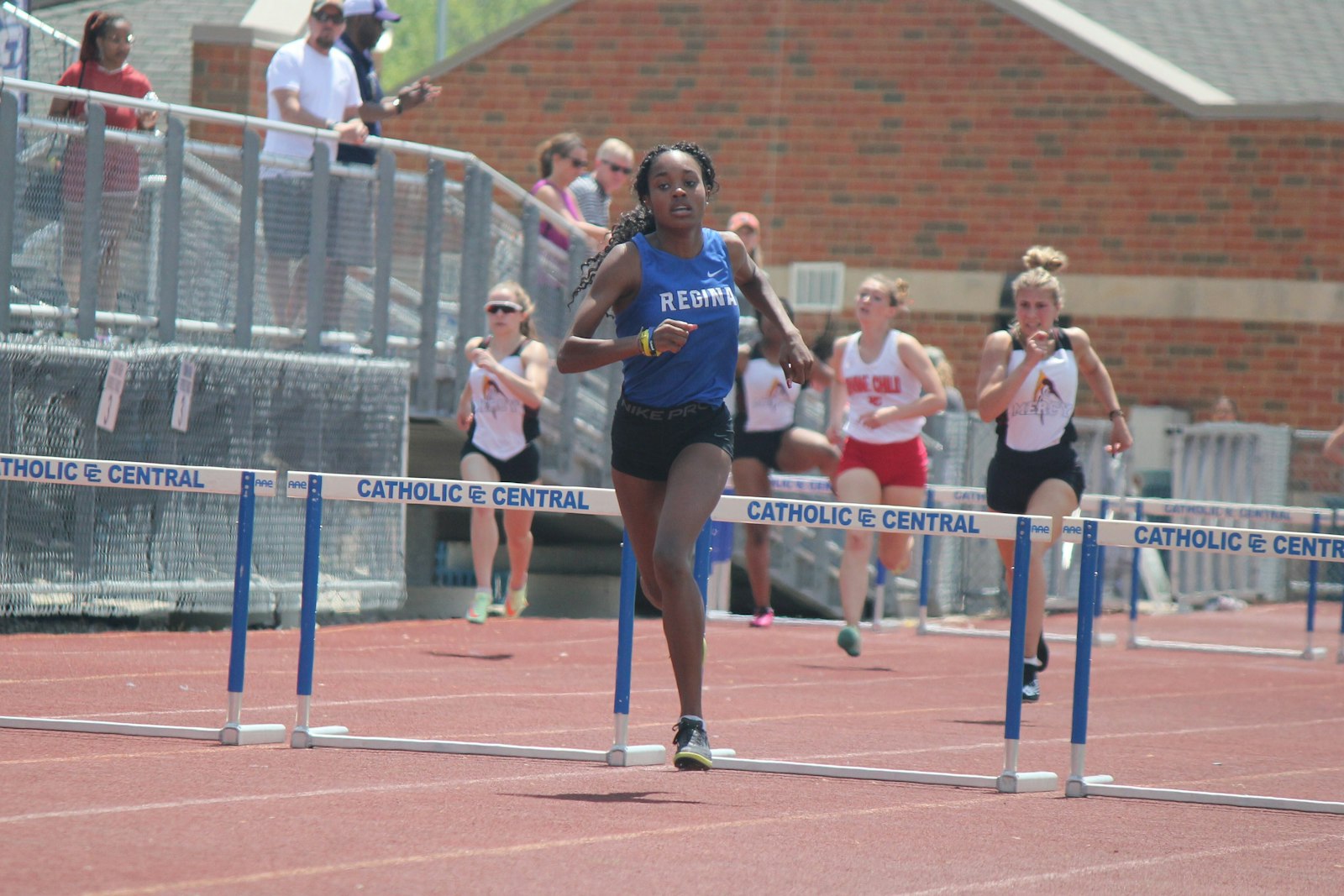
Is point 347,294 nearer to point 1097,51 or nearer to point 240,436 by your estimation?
point 240,436

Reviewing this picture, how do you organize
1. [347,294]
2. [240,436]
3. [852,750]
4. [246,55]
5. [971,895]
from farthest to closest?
1. [246,55]
2. [347,294]
3. [240,436]
4. [852,750]
5. [971,895]

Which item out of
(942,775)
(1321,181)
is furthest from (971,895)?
(1321,181)

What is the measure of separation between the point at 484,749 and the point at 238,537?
1240mm

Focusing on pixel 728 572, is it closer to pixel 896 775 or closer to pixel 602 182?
pixel 602 182

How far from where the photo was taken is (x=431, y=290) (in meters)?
14.7

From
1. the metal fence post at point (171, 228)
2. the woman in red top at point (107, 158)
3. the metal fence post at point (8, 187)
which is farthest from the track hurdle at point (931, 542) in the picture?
the metal fence post at point (8, 187)

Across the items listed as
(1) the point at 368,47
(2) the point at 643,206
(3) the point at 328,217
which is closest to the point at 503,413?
(3) the point at 328,217

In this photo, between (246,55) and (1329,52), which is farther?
(1329,52)

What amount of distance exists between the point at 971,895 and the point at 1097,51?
19843mm

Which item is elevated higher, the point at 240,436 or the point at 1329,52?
the point at 1329,52

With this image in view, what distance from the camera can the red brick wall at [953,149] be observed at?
2325 cm

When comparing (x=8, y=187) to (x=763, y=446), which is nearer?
(x=8, y=187)

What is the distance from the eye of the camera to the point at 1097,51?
78.4ft

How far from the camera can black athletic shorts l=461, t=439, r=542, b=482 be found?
1342 centimetres
